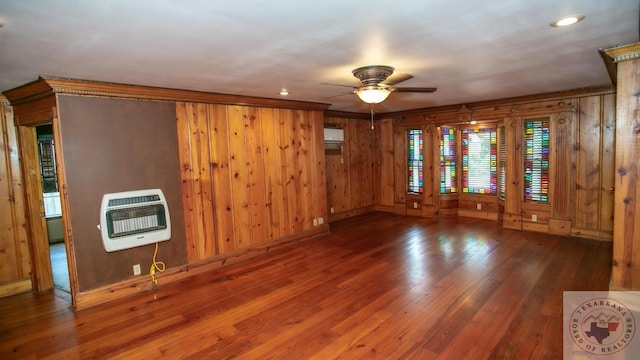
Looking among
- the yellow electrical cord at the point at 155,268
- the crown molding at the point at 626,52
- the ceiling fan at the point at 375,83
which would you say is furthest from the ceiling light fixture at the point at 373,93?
the yellow electrical cord at the point at 155,268

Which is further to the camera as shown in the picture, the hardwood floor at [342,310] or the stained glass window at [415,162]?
the stained glass window at [415,162]

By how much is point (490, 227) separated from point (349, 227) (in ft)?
8.64

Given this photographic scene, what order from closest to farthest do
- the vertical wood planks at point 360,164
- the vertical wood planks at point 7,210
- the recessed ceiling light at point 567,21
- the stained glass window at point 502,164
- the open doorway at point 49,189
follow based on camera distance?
the recessed ceiling light at point 567,21, the vertical wood planks at point 7,210, the stained glass window at point 502,164, the open doorway at point 49,189, the vertical wood planks at point 360,164

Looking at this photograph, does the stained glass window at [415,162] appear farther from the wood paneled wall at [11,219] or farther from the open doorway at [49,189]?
the open doorway at [49,189]

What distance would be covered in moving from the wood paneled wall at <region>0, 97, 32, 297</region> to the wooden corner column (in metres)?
6.09

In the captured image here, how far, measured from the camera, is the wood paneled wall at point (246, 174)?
4293mm

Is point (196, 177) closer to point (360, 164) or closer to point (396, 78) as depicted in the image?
point (396, 78)

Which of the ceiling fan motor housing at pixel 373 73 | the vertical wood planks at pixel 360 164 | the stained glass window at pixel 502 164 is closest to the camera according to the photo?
the ceiling fan motor housing at pixel 373 73

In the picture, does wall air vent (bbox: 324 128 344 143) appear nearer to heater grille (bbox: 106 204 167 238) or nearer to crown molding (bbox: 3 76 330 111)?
crown molding (bbox: 3 76 330 111)

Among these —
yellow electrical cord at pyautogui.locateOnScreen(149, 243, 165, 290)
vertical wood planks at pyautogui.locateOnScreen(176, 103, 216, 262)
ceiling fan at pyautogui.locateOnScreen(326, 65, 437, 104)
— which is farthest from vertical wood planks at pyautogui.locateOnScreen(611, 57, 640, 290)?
yellow electrical cord at pyautogui.locateOnScreen(149, 243, 165, 290)

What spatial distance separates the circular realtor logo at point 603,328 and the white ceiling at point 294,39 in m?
2.15

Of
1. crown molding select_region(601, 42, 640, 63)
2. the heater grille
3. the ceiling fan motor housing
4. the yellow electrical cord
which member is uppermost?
the ceiling fan motor housing

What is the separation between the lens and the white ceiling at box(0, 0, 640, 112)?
1.83 meters

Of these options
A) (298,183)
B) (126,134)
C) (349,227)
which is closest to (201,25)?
(126,134)
